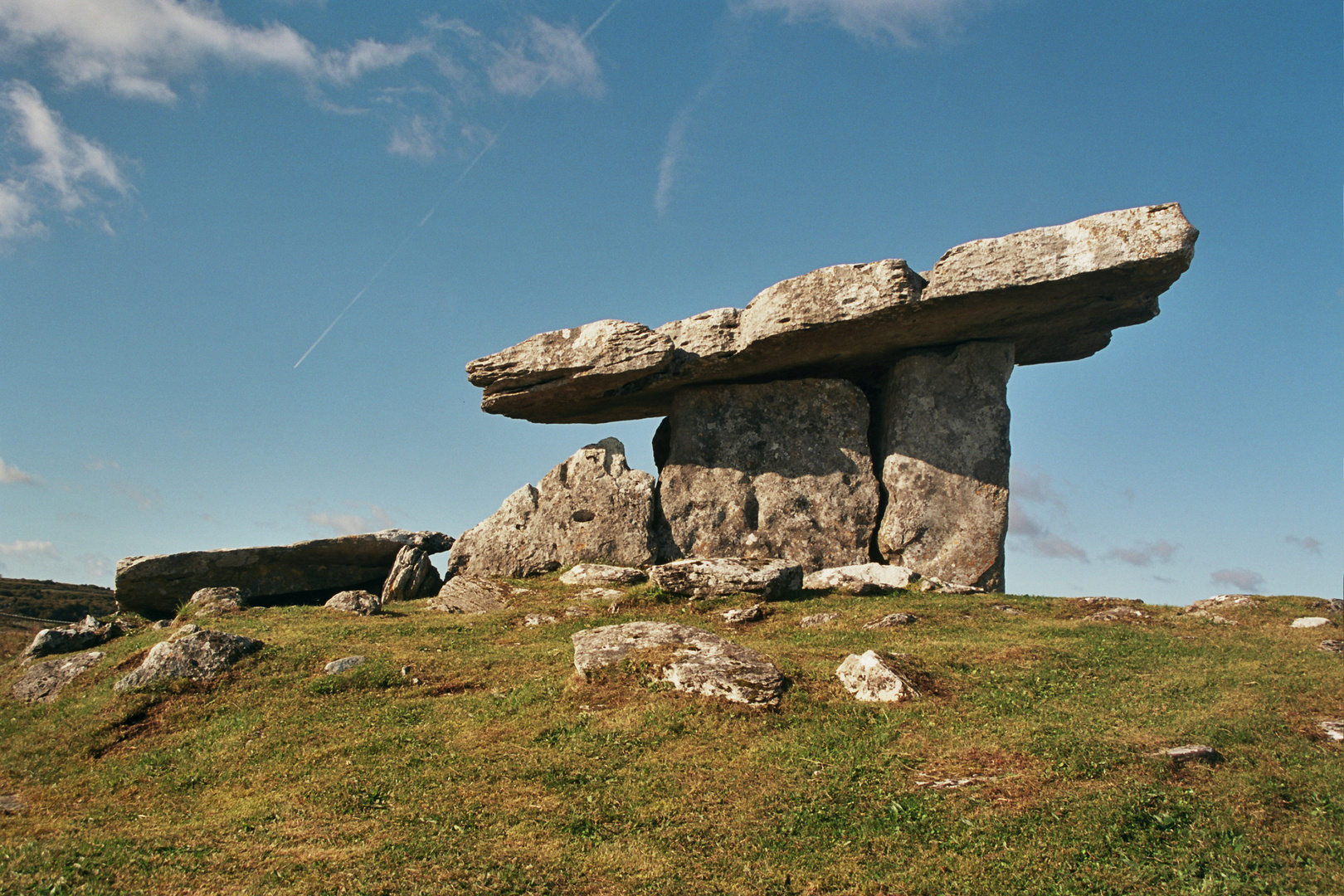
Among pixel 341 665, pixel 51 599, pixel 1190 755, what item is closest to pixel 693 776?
pixel 1190 755

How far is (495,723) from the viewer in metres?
12.2

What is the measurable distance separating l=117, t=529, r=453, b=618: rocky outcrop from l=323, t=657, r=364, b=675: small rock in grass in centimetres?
840

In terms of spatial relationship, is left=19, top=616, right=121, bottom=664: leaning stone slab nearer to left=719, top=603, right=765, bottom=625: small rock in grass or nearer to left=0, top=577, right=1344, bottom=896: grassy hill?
left=0, top=577, right=1344, bottom=896: grassy hill

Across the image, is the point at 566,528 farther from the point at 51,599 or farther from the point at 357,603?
the point at 51,599

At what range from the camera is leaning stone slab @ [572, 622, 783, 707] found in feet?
40.9

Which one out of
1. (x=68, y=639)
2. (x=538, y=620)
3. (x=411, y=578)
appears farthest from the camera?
(x=411, y=578)

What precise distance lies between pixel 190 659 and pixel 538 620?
6.63 m

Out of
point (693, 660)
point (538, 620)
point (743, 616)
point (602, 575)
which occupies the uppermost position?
point (602, 575)

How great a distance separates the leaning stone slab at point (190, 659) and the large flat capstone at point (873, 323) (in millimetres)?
11756

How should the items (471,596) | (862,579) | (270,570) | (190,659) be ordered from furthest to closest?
(270,570) < (471,596) < (862,579) < (190,659)

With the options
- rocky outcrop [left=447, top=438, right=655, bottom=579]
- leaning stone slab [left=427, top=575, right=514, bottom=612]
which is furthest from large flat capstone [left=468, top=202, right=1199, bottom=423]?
leaning stone slab [left=427, top=575, right=514, bottom=612]

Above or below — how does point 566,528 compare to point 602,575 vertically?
above

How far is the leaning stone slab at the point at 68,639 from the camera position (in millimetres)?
18422

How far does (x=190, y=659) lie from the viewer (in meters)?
15.0
